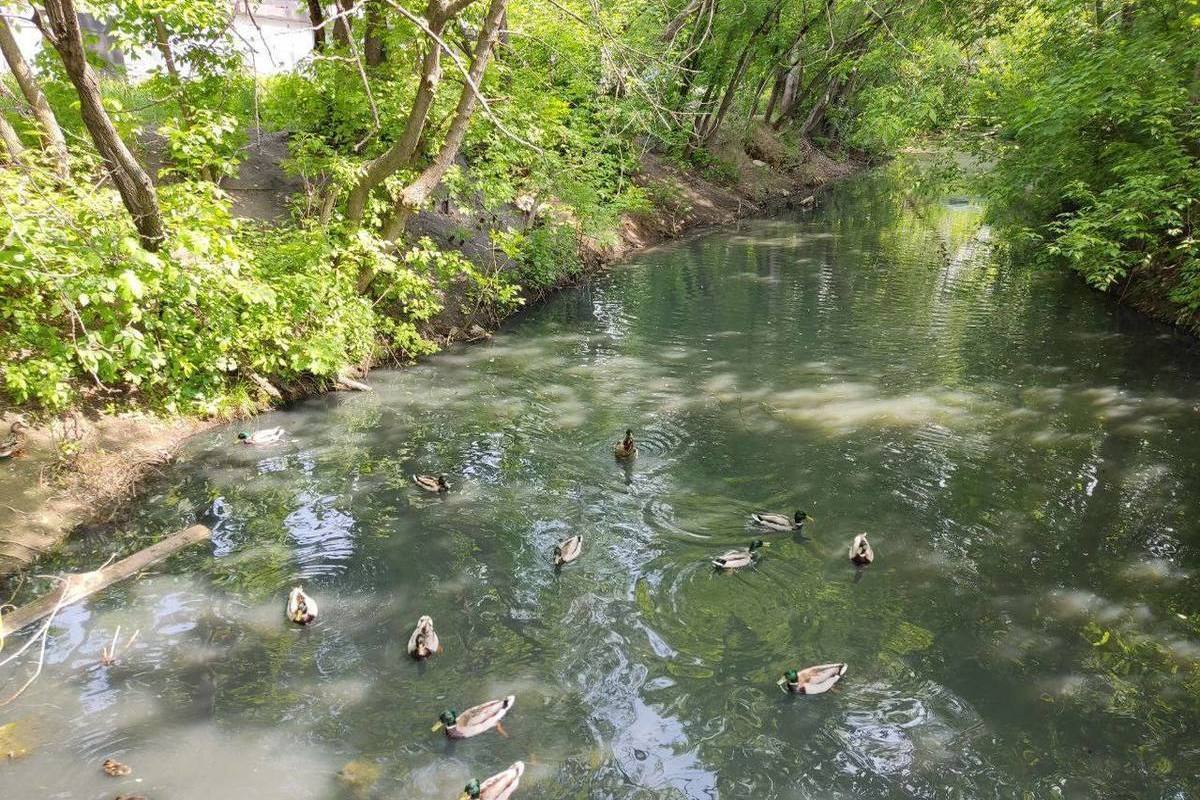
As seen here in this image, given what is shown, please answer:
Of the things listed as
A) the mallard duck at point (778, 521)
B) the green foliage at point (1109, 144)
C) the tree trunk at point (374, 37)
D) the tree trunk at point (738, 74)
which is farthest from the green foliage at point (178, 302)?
the tree trunk at point (738, 74)

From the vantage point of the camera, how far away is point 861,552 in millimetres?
8219

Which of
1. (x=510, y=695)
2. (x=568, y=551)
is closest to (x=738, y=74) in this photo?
(x=568, y=551)

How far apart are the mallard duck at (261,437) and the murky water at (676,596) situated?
17 centimetres

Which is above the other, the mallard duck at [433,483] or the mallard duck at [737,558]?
the mallard duck at [433,483]

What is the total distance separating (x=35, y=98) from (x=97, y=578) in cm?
665

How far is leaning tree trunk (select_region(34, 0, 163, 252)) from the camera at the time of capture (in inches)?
271

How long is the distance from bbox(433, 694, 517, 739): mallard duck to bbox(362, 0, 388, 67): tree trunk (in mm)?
13238

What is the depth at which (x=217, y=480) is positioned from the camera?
997cm

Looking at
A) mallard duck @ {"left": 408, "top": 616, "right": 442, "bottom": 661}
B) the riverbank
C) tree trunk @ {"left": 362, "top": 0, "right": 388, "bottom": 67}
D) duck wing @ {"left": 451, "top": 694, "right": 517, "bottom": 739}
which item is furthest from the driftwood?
tree trunk @ {"left": 362, "top": 0, "right": 388, "bottom": 67}

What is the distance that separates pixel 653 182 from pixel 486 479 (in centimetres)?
2125

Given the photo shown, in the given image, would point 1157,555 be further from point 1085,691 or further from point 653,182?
point 653,182

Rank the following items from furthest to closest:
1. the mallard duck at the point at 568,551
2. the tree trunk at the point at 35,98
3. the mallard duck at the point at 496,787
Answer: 1. the tree trunk at the point at 35,98
2. the mallard duck at the point at 568,551
3. the mallard duck at the point at 496,787

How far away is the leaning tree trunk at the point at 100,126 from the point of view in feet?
22.5

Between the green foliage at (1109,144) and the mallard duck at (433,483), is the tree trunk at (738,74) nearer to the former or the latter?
the green foliage at (1109,144)
